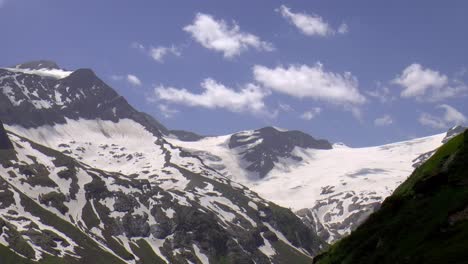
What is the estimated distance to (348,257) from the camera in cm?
6128

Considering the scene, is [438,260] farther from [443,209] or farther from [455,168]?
[455,168]

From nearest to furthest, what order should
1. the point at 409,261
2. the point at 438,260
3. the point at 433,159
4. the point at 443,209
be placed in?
the point at 438,260 → the point at 409,261 → the point at 443,209 → the point at 433,159

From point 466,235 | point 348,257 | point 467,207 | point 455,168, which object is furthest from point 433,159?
point 466,235

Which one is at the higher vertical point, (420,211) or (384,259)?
(420,211)

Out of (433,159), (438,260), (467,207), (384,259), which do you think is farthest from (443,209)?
(433,159)

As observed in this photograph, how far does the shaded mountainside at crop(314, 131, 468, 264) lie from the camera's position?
150 feet

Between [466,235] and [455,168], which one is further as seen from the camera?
[455,168]

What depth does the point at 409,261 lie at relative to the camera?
47.1 meters

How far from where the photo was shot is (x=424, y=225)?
5203 cm

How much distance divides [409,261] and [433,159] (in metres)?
29.0

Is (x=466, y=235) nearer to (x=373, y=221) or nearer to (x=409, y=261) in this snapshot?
(x=409, y=261)

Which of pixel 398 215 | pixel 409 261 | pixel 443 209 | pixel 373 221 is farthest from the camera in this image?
pixel 373 221

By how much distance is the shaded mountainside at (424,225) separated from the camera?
4575cm

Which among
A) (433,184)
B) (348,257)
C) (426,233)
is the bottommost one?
(348,257)
